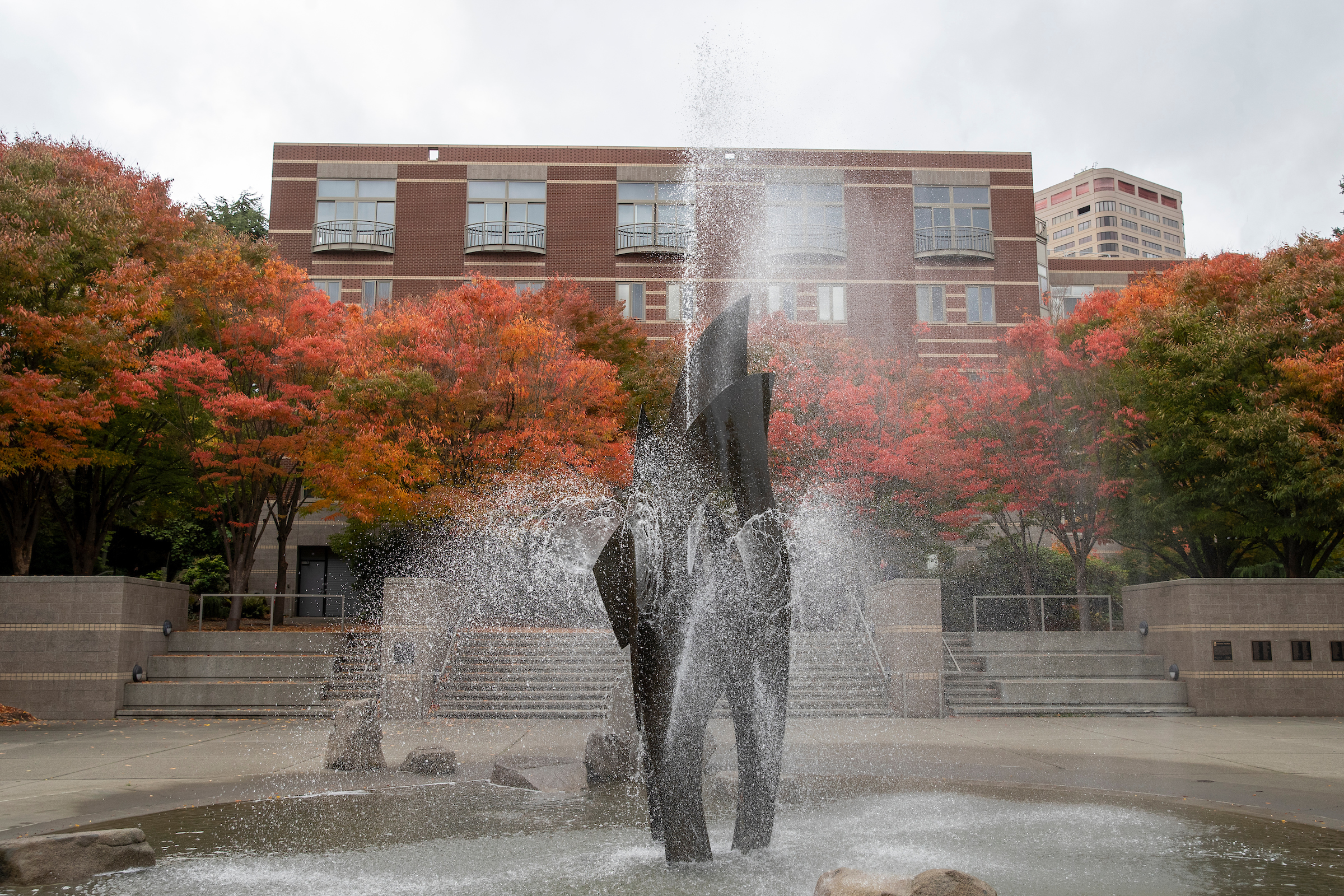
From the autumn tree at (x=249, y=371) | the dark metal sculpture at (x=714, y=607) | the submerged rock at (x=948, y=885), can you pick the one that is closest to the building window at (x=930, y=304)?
the autumn tree at (x=249, y=371)

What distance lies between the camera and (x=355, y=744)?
39.0 feet

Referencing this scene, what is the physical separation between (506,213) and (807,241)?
13.0 metres

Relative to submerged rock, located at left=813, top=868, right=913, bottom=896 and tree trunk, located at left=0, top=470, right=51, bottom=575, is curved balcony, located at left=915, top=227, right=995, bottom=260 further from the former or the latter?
submerged rock, located at left=813, top=868, right=913, bottom=896

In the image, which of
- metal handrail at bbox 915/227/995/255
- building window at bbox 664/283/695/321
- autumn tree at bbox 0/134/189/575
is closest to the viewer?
autumn tree at bbox 0/134/189/575

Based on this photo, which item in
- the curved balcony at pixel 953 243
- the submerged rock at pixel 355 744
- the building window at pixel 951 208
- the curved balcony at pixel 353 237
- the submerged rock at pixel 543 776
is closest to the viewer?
the submerged rock at pixel 543 776

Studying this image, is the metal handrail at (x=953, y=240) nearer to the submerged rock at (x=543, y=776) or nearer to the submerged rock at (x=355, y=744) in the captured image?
the submerged rock at (x=355, y=744)

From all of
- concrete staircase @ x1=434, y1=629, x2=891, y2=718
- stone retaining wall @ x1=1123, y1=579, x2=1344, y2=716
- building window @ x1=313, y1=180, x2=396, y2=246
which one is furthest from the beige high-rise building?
concrete staircase @ x1=434, y1=629, x2=891, y2=718

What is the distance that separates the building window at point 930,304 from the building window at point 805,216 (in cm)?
407

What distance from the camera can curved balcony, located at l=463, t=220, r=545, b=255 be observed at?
42312 mm

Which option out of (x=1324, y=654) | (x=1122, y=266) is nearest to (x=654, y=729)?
(x=1324, y=654)

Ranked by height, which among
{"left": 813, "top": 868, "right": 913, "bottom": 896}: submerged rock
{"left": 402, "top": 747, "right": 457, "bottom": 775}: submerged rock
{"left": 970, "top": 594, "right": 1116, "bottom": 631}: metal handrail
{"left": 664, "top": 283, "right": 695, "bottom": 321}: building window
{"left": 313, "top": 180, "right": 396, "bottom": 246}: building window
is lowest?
{"left": 402, "top": 747, "right": 457, "bottom": 775}: submerged rock

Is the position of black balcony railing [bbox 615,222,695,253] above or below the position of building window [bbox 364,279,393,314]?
above

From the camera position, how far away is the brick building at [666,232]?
42562 mm

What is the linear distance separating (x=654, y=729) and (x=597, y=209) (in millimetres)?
38041
